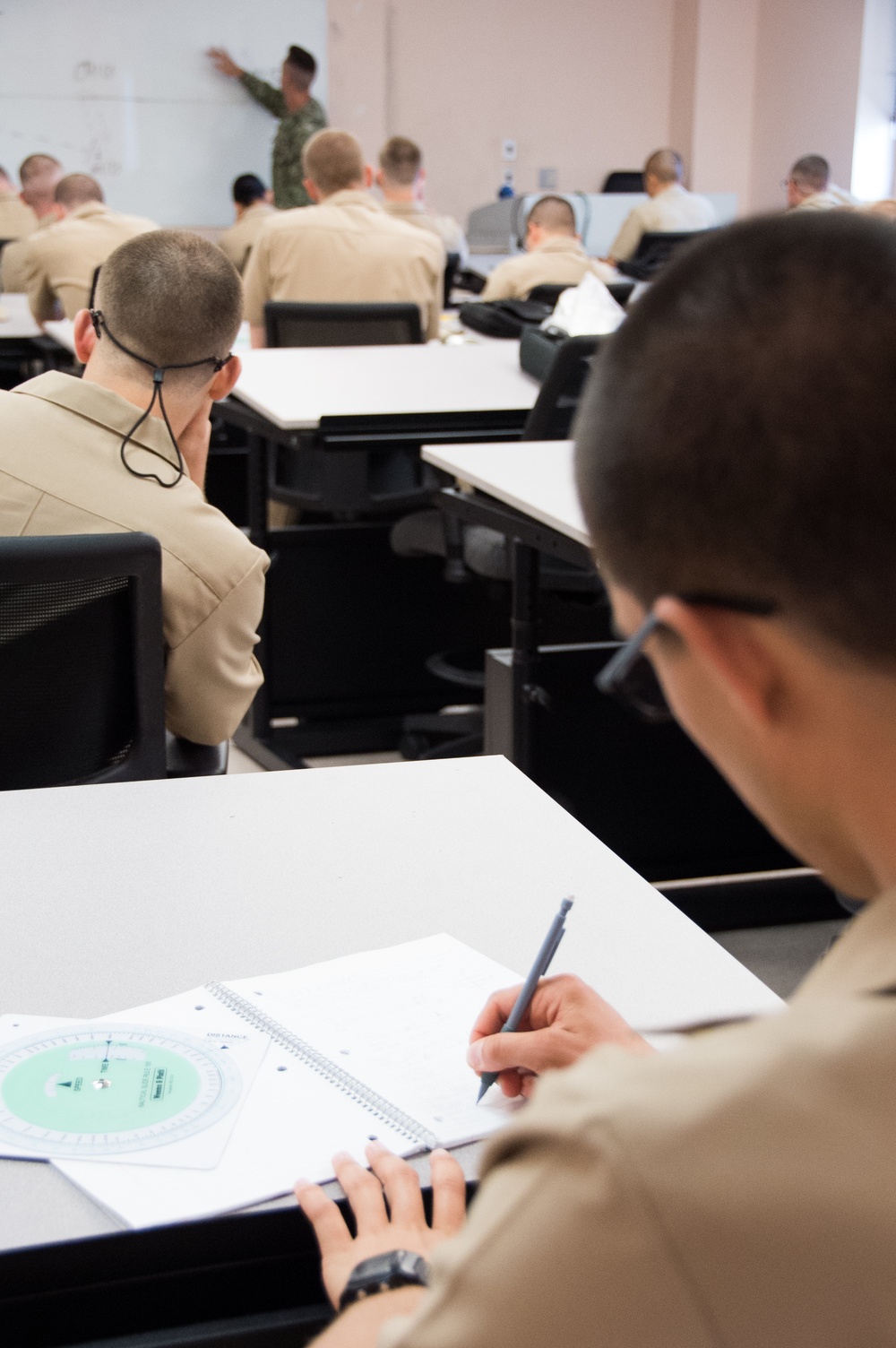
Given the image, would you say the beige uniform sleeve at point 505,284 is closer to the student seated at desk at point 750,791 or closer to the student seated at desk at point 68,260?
the student seated at desk at point 68,260

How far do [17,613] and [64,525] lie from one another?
0.99 ft

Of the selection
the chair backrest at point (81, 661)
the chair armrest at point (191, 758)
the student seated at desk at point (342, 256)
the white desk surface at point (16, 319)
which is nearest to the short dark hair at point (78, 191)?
the white desk surface at point (16, 319)

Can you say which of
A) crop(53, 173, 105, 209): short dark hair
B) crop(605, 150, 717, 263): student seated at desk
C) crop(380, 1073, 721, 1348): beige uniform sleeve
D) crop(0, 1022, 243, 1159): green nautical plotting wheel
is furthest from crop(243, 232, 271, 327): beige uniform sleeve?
crop(380, 1073, 721, 1348): beige uniform sleeve

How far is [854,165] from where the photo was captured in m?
9.81

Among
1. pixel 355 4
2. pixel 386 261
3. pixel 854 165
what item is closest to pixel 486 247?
pixel 355 4

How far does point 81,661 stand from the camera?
5.16ft

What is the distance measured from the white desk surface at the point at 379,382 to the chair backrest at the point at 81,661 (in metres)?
1.42

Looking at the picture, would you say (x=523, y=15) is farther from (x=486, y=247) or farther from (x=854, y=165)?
(x=854, y=165)

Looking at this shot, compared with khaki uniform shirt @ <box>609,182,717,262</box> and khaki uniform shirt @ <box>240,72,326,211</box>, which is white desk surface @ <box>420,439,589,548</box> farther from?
khaki uniform shirt @ <box>609,182,717,262</box>

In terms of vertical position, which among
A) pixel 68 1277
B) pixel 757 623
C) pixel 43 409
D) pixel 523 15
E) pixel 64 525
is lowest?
pixel 68 1277

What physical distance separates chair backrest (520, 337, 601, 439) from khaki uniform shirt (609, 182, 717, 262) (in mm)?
5403

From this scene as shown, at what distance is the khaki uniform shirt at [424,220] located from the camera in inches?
214

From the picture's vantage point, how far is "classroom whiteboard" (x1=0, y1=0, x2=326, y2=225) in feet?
29.2

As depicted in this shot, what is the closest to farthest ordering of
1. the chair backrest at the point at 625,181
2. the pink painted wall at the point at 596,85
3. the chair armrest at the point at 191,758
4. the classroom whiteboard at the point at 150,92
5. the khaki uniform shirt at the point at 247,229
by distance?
the chair armrest at the point at 191,758, the khaki uniform shirt at the point at 247,229, the classroom whiteboard at the point at 150,92, the pink painted wall at the point at 596,85, the chair backrest at the point at 625,181
